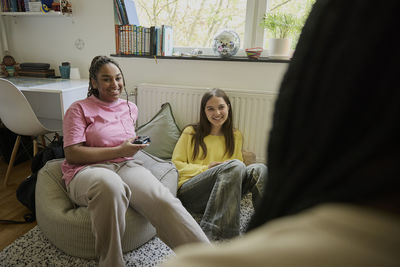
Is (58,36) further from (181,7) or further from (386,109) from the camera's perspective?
(386,109)

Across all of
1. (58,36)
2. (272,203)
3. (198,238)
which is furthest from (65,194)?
(58,36)

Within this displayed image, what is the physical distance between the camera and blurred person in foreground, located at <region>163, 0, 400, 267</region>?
0.21 m

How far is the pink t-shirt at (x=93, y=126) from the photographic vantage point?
4.73 ft

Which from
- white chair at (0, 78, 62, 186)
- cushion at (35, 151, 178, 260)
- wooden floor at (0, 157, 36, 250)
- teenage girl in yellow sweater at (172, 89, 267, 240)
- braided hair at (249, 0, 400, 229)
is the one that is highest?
braided hair at (249, 0, 400, 229)

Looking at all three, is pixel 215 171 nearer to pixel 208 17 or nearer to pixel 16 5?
pixel 208 17

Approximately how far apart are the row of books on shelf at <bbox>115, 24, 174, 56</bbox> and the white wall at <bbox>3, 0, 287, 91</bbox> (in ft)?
0.41

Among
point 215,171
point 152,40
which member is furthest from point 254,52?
point 215,171

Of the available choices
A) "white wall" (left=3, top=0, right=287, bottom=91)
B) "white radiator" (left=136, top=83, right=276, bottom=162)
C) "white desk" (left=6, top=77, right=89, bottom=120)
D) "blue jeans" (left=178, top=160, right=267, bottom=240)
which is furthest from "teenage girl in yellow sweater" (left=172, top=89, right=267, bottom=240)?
"white desk" (left=6, top=77, right=89, bottom=120)

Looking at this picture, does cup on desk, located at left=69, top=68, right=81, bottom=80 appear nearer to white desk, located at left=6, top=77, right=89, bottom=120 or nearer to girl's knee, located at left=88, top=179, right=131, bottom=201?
white desk, located at left=6, top=77, right=89, bottom=120

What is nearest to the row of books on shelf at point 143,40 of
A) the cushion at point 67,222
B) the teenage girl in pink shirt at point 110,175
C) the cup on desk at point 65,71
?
the cup on desk at point 65,71

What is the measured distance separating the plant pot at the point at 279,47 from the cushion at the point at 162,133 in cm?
94

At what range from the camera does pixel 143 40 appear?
2.29 metres

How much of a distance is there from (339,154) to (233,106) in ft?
6.40

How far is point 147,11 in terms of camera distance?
2.49m
